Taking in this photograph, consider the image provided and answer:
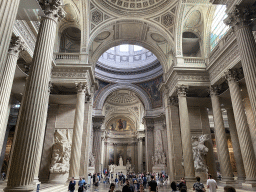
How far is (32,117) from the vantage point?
173 inches

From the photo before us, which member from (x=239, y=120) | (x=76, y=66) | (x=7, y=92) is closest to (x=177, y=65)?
(x=239, y=120)

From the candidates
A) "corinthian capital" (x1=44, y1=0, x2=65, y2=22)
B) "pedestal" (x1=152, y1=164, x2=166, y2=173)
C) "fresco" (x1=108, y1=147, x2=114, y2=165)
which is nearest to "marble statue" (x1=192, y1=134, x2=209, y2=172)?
"pedestal" (x1=152, y1=164, x2=166, y2=173)

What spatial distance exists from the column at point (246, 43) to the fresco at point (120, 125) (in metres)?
32.6

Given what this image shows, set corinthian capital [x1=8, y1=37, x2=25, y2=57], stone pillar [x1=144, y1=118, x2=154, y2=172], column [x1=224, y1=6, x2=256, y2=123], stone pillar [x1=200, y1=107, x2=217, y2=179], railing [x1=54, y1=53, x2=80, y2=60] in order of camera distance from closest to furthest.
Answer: column [x1=224, y1=6, x2=256, y2=123] → corinthian capital [x1=8, y1=37, x2=25, y2=57] → railing [x1=54, y1=53, x2=80, y2=60] → stone pillar [x1=200, y1=107, x2=217, y2=179] → stone pillar [x1=144, y1=118, x2=154, y2=172]

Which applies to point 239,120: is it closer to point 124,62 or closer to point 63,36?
point 63,36

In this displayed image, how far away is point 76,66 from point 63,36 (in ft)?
12.7

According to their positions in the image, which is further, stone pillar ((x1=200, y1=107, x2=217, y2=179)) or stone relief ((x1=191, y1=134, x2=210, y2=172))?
stone pillar ((x1=200, y1=107, x2=217, y2=179))

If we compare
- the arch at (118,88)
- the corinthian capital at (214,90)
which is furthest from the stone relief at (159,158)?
the corinthian capital at (214,90)

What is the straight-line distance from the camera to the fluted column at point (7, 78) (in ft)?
22.3

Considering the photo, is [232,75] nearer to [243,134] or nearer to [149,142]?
[243,134]

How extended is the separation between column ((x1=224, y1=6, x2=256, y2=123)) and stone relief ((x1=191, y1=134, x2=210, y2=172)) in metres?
7.95

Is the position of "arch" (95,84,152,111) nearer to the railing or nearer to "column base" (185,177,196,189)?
the railing

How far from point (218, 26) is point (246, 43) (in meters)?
7.06

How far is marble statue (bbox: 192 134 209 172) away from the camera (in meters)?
12.0
